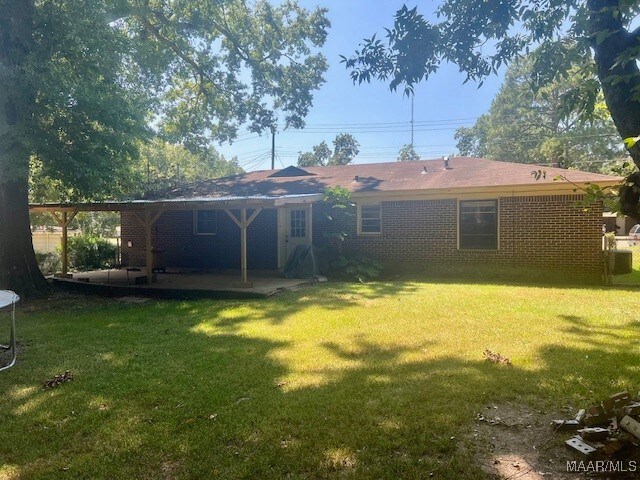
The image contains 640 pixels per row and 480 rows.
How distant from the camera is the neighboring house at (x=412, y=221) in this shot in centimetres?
1136

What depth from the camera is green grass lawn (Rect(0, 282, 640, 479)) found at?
10.1 ft

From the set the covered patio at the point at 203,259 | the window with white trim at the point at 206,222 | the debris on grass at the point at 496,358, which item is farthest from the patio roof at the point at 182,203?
the debris on grass at the point at 496,358

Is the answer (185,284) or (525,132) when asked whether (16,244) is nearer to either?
(185,284)

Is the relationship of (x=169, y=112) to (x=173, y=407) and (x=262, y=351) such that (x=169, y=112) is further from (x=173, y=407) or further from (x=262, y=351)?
(x=173, y=407)

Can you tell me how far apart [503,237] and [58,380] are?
1117 centimetres

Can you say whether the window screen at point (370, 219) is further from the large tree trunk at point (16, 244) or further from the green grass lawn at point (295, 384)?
the large tree trunk at point (16, 244)

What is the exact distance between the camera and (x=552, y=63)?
150 inches

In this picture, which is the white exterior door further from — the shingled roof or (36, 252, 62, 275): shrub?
(36, 252, 62, 275): shrub

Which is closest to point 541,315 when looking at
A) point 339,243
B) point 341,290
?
point 341,290

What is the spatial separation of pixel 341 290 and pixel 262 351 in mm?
5042

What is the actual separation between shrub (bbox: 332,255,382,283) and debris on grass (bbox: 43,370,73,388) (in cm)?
828

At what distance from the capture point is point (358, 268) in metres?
12.8

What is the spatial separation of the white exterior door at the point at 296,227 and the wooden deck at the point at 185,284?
124cm

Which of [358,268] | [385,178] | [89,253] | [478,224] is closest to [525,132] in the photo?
[385,178]
